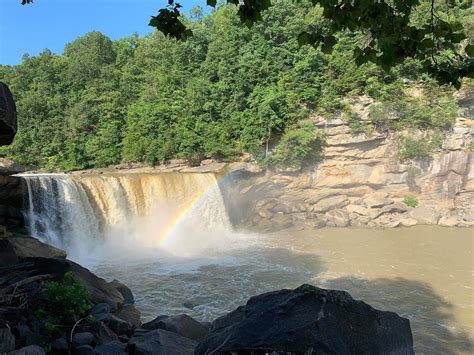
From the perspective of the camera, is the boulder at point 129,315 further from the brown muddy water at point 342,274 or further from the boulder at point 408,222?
the boulder at point 408,222

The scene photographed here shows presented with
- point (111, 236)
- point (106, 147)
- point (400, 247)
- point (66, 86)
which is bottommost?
point (400, 247)

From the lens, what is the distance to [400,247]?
14508 millimetres

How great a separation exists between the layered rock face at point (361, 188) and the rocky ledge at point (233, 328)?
42.6 feet

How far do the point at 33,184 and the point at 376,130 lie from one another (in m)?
15.8

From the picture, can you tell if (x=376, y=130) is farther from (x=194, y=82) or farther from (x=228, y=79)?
(x=194, y=82)

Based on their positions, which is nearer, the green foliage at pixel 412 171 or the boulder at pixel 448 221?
the boulder at pixel 448 221

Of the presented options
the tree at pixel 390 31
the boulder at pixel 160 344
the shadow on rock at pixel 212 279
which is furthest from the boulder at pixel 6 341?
the shadow on rock at pixel 212 279

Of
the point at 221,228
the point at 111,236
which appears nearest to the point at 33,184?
the point at 111,236

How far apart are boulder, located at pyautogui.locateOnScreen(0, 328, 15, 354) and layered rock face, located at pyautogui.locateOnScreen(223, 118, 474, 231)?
14.4m

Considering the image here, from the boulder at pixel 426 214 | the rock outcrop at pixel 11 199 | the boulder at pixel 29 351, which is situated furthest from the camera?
the boulder at pixel 426 214

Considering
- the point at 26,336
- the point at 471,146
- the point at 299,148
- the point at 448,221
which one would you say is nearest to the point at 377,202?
the point at 448,221

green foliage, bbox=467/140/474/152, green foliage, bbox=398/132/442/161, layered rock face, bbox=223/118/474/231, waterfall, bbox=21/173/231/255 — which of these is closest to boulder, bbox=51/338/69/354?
waterfall, bbox=21/173/231/255

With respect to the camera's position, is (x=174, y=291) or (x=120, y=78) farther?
(x=120, y=78)

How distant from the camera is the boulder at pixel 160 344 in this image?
4.39 metres
